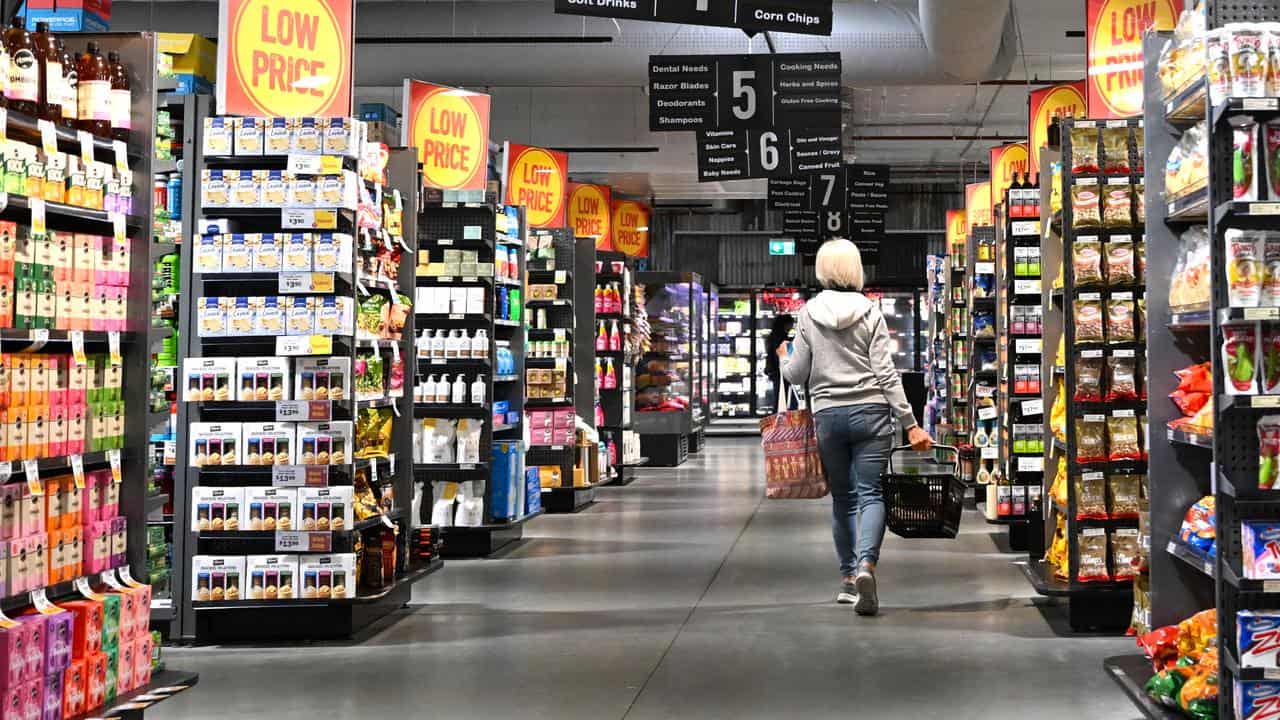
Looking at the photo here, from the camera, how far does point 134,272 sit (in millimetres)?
4676

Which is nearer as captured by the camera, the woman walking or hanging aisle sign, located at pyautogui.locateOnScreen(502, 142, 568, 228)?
the woman walking

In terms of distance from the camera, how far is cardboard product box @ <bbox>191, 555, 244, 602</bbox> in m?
6.44

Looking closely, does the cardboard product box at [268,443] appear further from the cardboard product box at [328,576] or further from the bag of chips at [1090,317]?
the bag of chips at [1090,317]

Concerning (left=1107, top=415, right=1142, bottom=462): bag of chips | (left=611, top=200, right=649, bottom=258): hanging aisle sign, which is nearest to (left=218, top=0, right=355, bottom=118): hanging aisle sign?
(left=1107, top=415, right=1142, bottom=462): bag of chips

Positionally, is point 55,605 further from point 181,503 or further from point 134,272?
point 181,503

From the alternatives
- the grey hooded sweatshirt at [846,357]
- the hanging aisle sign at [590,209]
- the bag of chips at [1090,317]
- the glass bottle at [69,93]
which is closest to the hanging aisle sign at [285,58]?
the glass bottle at [69,93]

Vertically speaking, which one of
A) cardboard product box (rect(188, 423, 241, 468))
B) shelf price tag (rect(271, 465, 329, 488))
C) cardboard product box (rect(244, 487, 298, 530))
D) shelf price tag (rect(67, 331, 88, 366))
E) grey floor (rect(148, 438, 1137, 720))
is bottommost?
grey floor (rect(148, 438, 1137, 720))

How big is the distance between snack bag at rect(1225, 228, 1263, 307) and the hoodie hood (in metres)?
2.92

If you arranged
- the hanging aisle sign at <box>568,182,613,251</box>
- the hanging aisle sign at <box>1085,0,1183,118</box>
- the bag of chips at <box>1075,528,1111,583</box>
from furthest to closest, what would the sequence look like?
the hanging aisle sign at <box>568,182,613,251</box> < the hanging aisle sign at <box>1085,0,1183,118</box> < the bag of chips at <box>1075,528,1111,583</box>

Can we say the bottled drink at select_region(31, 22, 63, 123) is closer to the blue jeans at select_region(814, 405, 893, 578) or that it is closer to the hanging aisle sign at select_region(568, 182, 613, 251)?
the blue jeans at select_region(814, 405, 893, 578)

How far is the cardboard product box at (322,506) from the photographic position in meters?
6.44

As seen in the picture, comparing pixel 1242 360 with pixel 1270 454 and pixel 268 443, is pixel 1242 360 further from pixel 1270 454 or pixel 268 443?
pixel 268 443

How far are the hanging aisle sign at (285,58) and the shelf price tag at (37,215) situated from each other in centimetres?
269

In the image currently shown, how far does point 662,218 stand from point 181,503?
76.6 feet
